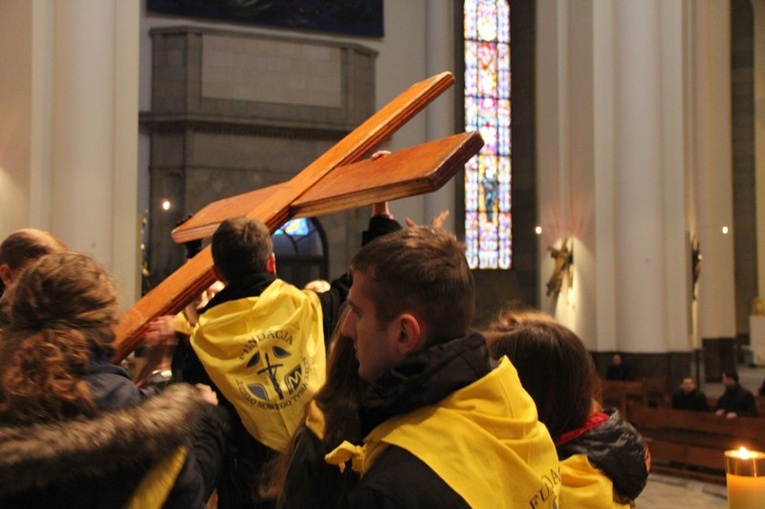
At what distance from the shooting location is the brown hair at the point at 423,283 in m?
1.56

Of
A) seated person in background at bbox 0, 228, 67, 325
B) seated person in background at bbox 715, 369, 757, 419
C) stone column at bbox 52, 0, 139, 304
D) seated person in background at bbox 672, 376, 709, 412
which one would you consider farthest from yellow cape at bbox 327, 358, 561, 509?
seated person in background at bbox 672, 376, 709, 412

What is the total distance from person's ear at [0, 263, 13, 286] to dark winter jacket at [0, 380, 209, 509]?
1254mm

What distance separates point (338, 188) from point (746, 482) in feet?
3.65

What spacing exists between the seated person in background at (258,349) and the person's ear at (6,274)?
1.89ft

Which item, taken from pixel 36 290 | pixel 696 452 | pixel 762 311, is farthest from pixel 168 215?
pixel 36 290

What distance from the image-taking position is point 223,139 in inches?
674

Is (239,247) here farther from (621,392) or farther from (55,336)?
(621,392)

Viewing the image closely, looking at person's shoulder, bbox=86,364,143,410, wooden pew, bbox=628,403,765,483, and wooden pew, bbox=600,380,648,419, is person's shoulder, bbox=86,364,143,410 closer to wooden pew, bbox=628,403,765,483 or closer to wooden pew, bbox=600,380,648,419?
wooden pew, bbox=628,403,765,483

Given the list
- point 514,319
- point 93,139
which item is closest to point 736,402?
point 93,139

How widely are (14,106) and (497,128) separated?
40.3ft

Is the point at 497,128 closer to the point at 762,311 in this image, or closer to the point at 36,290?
the point at 762,311

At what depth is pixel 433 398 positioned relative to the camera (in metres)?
1.46

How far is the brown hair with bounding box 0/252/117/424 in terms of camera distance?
1.55 meters

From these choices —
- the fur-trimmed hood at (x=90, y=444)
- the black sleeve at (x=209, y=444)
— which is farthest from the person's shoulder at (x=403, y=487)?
the black sleeve at (x=209, y=444)
